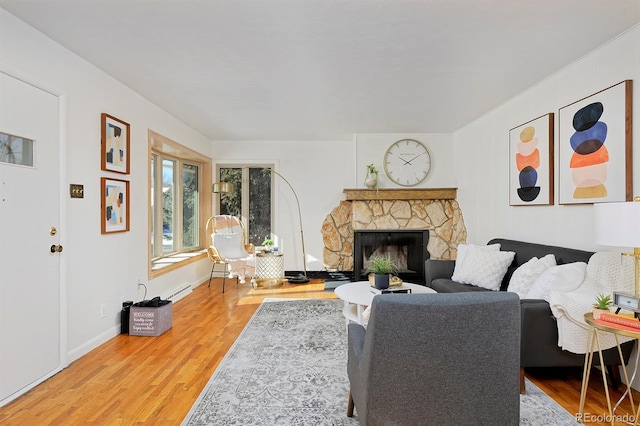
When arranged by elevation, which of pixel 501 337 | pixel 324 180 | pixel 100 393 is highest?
pixel 324 180

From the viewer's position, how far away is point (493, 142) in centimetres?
410

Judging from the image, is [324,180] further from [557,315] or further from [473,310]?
[473,310]

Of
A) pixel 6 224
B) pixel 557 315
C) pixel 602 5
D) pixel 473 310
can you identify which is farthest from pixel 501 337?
pixel 6 224

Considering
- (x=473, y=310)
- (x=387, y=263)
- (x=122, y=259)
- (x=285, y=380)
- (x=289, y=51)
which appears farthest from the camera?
(x=122, y=259)

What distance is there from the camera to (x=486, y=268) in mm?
3242

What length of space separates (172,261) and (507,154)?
4.48 metres

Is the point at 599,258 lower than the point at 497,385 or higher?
higher

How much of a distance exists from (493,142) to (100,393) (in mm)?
4459

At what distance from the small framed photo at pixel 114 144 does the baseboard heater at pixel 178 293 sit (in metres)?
1.70

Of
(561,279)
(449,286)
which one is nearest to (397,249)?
(449,286)

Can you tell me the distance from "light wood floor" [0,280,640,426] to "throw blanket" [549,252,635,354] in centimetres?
39

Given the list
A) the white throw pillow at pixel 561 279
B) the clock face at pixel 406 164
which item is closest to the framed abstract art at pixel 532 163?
the white throw pillow at pixel 561 279

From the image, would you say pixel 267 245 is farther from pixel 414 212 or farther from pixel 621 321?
pixel 621 321

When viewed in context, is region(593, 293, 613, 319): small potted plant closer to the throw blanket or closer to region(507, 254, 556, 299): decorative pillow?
the throw blanket
